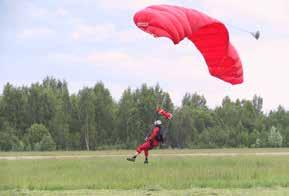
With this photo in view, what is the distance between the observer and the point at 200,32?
16.2 m

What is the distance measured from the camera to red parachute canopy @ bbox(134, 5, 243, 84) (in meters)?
14.8

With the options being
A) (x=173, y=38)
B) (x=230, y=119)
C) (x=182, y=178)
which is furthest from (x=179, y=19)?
(x=230, y=119)

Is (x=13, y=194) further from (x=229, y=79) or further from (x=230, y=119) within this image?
(x=230, y=119)

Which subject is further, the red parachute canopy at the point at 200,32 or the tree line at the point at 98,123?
the tree line at the point at 98,123

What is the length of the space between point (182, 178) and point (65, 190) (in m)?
3.35

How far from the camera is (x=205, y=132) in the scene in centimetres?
6944

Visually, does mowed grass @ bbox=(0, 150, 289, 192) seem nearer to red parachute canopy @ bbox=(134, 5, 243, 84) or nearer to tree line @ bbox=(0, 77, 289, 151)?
red parachute canopy @ bbox=(134, 5, 243, 84)

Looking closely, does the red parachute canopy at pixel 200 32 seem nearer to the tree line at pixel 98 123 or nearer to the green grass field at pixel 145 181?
the green grass field at pixel 145 181

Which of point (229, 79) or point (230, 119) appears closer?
point (229, 79)

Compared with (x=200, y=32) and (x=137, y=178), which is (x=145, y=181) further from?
(x=200, y=32)

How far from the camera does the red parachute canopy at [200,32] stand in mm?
14773

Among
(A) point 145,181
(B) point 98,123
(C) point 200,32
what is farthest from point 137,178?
(B) point 98,123

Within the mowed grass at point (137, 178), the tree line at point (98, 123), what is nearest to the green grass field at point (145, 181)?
the mowed grass at point (137, 178)

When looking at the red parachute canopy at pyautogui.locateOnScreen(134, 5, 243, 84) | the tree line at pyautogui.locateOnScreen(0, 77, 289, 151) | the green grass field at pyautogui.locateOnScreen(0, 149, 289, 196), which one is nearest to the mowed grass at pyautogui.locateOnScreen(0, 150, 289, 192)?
the green grass field at pyautogui.locateOnScreen(0, 149, 289, 196)
